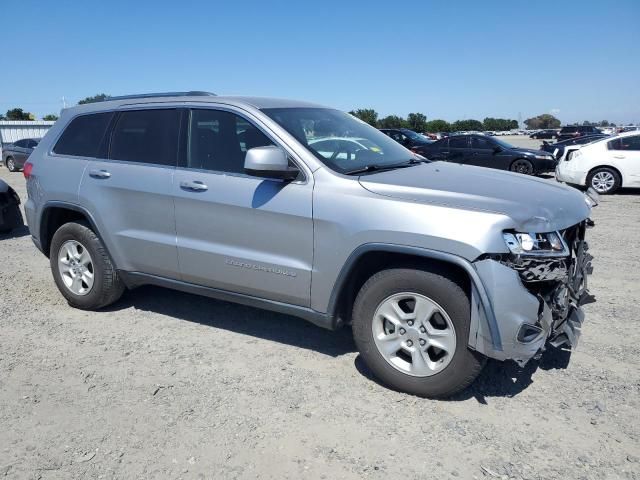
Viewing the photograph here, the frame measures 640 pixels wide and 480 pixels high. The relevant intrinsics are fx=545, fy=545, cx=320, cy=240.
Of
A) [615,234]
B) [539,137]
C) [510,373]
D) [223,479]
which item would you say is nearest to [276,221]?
[223,479]

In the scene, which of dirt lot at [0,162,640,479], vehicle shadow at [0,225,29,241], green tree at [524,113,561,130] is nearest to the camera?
dirt lot at [0,162,640,479]

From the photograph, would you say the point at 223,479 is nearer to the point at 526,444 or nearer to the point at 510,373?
the point at 526,444

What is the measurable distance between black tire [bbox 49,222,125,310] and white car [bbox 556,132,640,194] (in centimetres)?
1137

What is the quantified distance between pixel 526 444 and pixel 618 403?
0.82 meters

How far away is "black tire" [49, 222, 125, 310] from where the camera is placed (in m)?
4.73

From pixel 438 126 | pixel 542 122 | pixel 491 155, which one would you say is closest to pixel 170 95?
pixel 491 155

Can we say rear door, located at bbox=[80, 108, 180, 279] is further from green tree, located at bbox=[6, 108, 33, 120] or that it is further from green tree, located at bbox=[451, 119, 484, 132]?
green tree, located at bbox=[451, 119, 484, 132]

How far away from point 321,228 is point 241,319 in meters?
1.65

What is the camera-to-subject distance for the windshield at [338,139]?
385 centimetres

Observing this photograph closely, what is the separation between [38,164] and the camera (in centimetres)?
504

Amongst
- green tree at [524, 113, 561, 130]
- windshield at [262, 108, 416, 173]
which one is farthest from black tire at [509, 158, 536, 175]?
green tree at [524, 113, 561, 130]

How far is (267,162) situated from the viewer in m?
3.48

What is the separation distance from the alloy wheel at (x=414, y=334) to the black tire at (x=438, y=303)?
0.03m

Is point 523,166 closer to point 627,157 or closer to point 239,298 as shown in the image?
point 627,157
